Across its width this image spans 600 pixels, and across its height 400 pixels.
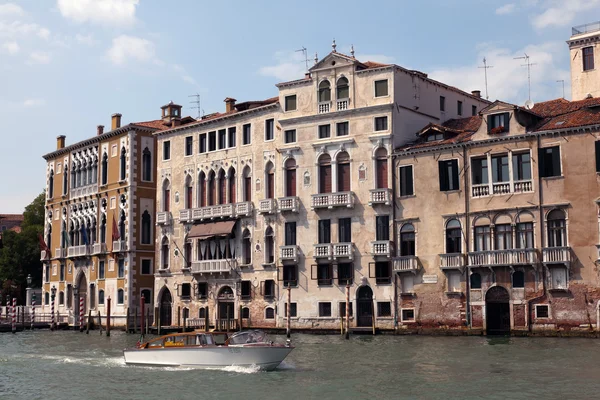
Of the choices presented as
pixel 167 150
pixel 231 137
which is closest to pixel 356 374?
pixel 231 137

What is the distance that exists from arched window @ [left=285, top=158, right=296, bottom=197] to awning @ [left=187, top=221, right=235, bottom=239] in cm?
396

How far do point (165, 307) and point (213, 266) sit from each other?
18.7ft

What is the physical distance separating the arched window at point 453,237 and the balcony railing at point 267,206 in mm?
10155

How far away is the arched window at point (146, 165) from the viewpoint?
187 ft

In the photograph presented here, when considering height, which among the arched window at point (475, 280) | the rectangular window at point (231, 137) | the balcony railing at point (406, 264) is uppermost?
the rectangular window at point (231, 137)

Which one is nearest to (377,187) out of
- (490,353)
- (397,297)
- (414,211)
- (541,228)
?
(414,211)

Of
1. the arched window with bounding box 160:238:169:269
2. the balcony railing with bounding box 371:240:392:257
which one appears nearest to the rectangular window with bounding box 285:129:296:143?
the balcony railing with bounding box 371:240:392:257

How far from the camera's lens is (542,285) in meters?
38.8

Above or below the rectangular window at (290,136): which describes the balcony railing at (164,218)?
below

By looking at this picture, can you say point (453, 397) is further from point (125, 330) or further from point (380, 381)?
point (125, 330)

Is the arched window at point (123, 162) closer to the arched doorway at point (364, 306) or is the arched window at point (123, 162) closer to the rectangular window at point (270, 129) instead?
the rectangular window at point (270, 129)

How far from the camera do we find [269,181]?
161ft

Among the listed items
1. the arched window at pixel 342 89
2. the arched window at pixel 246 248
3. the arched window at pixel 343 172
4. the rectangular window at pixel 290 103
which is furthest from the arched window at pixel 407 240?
the arched window at pixel 246 248

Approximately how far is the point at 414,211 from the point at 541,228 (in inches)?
248
